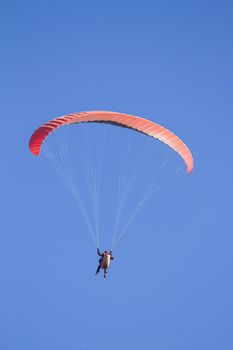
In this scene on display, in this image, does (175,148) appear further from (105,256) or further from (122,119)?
(105,256)

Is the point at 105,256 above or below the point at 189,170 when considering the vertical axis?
A: below

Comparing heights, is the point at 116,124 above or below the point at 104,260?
above

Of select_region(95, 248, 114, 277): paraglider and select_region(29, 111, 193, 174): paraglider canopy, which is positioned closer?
select_region(29, 111, 193, 174): paraglider canopy

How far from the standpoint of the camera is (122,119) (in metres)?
24.7

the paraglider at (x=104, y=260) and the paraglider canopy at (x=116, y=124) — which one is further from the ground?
the paraglider canopy at (x=116, y=124)

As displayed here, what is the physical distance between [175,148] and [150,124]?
119cm

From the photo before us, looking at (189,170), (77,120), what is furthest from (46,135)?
(189,170)

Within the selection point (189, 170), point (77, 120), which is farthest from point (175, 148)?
point (77, 120)

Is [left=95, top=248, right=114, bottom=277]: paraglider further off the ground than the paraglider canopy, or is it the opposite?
the paraglider canopy

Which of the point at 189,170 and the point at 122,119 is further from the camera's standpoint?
the point at 189,170

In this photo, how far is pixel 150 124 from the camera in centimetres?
2502

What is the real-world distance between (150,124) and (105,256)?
159 inches

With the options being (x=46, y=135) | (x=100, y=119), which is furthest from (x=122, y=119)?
(x=46, y=135)

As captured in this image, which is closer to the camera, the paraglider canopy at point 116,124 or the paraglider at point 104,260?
the paraglider canopy at point 116,124
